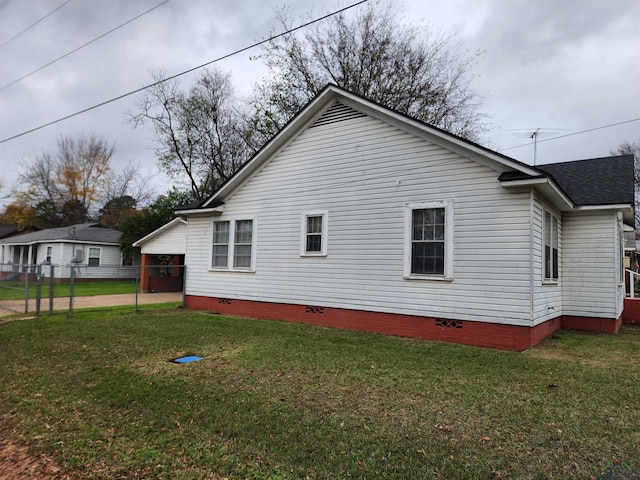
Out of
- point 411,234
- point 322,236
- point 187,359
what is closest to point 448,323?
point 411,234

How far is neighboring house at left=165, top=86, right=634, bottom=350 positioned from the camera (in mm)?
7930

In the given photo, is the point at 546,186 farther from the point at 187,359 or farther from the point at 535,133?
the point at 535,133

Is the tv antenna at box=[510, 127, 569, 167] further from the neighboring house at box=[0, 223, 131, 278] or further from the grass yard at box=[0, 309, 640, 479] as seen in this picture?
the neighboring house at box=[0, 223, 131, 278]

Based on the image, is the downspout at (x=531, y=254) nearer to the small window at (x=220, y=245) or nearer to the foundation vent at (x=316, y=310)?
the foundation vent at (x=316, y=310)

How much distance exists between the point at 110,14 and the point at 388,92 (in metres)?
17.0

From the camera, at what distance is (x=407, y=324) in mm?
8898

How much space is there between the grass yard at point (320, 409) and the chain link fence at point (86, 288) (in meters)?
4.53

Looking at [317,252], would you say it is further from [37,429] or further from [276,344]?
[37,429]

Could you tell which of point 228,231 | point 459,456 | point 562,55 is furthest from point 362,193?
point 562,55

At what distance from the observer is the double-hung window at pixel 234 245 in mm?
12023

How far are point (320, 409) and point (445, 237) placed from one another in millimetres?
5335

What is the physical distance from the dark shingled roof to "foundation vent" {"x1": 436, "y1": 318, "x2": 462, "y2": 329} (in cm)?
390

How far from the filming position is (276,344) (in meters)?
7.81

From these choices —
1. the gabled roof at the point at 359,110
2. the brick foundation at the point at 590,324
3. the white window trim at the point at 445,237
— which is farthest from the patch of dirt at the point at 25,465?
the brick foundation at the point at 590,324
